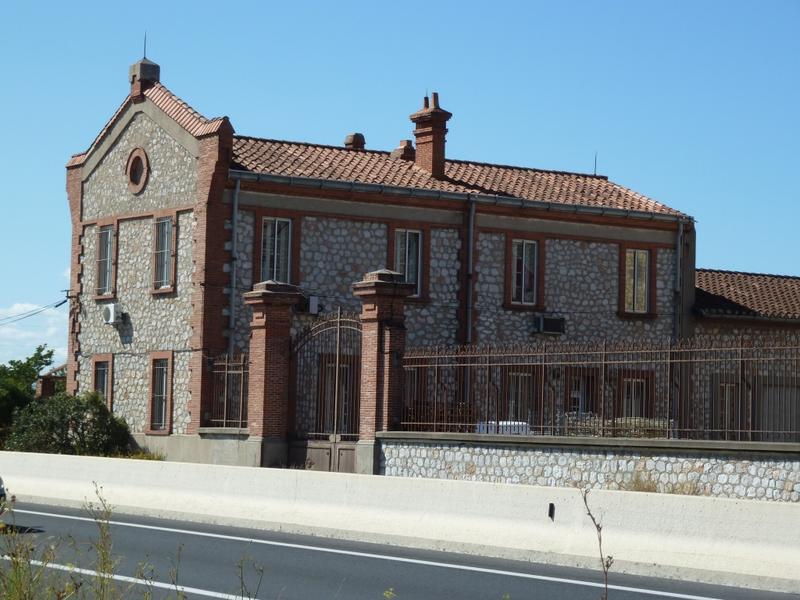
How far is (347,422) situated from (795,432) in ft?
35.6

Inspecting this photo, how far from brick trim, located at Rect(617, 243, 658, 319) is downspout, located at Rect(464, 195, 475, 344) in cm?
438

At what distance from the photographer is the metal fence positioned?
1878 cm

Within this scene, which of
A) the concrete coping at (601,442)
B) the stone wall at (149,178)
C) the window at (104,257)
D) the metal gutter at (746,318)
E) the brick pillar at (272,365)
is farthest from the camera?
the metal gutter at (746,318)

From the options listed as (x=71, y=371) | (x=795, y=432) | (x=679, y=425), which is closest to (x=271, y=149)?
(x=71, y=371)

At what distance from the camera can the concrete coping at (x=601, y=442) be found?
17.7 metres

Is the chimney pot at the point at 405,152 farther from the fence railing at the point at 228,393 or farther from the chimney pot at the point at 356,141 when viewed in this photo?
the fence railing at the point at 228,393

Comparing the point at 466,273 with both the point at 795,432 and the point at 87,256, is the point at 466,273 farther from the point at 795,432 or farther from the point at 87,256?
the point at 795,432

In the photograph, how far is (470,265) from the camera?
34.6 meters

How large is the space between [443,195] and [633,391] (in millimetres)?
13709

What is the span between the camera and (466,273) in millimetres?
34656

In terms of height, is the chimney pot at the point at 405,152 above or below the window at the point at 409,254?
above

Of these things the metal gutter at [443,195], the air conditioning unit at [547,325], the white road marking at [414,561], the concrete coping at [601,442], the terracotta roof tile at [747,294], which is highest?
the metal gutter at [443,195]

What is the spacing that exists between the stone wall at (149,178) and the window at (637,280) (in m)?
12.1

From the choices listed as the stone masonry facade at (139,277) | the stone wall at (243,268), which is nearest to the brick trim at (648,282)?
the stone wall at (243,268)
